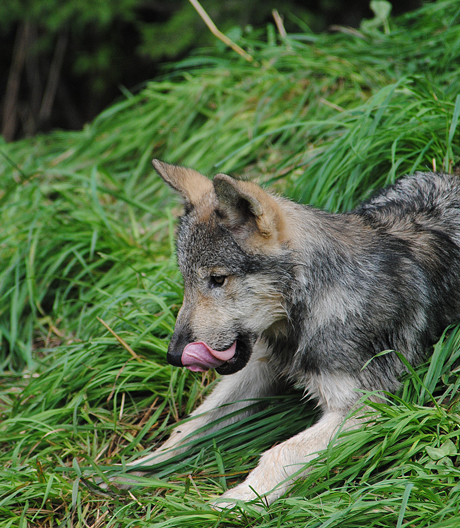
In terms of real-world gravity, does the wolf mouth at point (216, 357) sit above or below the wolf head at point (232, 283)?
below

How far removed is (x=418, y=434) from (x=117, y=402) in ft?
6.36

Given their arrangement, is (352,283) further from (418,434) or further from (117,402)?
(117,402)

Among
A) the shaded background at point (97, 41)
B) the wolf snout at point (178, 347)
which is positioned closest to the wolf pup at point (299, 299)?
the wolf snout at point (178, 347)

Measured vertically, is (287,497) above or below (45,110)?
below

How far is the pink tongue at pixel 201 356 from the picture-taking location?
117 inches

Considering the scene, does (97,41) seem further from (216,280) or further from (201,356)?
(201,356)

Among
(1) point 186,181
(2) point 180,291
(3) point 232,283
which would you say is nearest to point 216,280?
(3) point 232,283

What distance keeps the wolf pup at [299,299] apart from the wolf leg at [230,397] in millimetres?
14

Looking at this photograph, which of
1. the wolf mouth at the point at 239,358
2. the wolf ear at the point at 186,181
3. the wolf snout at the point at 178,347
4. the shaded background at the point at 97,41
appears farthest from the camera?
the shaded background at the point at 97,41

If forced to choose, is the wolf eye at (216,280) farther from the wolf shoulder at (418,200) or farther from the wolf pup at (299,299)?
the wolf shoulder at (418,200)

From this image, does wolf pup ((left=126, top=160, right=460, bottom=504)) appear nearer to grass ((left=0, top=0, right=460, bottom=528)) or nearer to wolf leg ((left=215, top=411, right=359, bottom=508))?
wolf leg ((left=215, top=411, right=359, bottom=508))

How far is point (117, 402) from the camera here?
3.94m

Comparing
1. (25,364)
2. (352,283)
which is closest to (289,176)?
(352,283)

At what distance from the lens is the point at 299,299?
123 inches
